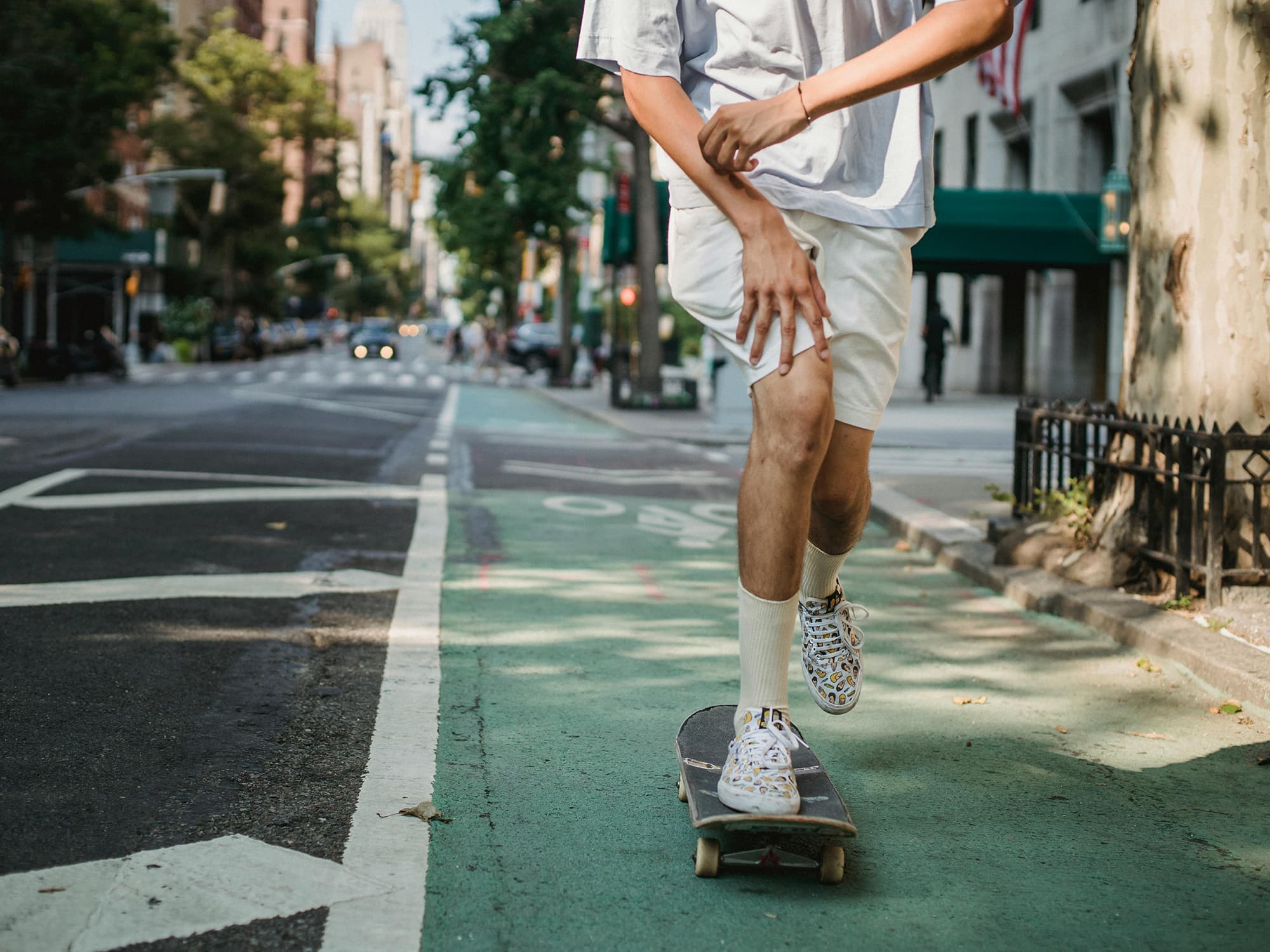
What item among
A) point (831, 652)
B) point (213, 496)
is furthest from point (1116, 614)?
point (213, 496)

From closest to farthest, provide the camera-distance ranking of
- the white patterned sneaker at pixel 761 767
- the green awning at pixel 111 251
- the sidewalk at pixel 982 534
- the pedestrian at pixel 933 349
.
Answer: the white patterned sneaker at pixel 761 767
the sidewalk at pixel 982 534
the pedestrian at pixel 933 349
the green awning at pixel 111 251

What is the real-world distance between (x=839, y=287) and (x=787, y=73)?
1.50ft

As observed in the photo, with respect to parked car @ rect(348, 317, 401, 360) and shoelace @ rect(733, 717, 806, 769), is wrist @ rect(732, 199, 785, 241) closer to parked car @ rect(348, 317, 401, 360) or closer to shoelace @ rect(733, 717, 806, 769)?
shoelace @ rect(733, 717, 806, 769)

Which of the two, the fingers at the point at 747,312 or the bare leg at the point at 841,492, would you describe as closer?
the fingers at the point at 747,312

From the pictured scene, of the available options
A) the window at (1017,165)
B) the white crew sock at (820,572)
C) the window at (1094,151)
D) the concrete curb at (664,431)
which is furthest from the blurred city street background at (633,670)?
the window at (1017,165)

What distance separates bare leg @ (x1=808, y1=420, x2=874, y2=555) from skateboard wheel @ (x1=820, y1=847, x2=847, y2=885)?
0.74 metres

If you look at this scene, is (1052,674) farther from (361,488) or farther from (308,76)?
(308,76)

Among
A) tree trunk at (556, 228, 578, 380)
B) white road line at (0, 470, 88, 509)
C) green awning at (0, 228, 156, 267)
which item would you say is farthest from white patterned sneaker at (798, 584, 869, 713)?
green awning at (0, 228, 156, 267)

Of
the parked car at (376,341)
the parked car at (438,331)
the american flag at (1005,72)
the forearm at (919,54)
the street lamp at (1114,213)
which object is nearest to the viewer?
the forearm at (919,54)

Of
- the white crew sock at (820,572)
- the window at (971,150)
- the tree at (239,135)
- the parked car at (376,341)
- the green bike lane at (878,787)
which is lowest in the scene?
the green bike lane at (878,787)

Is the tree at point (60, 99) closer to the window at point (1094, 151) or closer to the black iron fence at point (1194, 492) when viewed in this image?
the window at point (1094, 151)

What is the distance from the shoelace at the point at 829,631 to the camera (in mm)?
3350

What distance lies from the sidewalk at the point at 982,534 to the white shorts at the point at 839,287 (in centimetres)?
193

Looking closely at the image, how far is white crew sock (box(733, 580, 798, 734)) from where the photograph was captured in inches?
114
